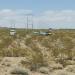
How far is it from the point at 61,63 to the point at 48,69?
3460 millimetres

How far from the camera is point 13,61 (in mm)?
27656

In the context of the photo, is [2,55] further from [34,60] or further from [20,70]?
[20,70]

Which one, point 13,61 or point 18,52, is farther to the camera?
point 18,52

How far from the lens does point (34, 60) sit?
25.5 meters

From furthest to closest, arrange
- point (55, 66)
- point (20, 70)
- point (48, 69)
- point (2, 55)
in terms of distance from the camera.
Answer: point (2, 55), point (55, 66), point (48, 69), point (20, 70)

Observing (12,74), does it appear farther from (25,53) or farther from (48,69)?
(25,53)

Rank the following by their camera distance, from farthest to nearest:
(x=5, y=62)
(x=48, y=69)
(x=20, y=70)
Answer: (x=5, y=62) → (x=48, y=69) → (x=20, y=70)

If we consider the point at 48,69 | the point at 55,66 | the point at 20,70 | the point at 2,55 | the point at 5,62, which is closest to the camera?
the point at 20,70

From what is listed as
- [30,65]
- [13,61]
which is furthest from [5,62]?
[30,65]

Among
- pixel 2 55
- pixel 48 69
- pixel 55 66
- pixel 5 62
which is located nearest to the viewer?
pixel 48 69

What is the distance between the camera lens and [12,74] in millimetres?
20984

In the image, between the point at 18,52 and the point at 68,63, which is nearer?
the point at 68,63

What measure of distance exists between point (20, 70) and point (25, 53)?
433 inches

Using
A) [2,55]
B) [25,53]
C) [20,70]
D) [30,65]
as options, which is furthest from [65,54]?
[20,70]
